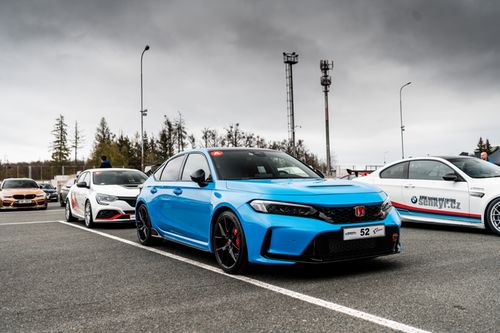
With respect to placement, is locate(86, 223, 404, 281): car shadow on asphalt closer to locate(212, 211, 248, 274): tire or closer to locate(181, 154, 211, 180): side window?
locate(212, 211, 248, 274): tire

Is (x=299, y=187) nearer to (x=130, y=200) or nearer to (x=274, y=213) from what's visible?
(x=274, y=213)

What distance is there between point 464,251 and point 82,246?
591cm

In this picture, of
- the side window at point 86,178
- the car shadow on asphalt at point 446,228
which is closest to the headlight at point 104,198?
the side window at point 86,178

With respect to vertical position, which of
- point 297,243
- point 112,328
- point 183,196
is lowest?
point 112,328

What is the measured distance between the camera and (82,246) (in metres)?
8.40

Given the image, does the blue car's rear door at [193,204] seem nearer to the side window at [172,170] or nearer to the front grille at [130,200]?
the side window at [172,170]

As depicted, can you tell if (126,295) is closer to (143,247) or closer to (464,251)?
(143,247)

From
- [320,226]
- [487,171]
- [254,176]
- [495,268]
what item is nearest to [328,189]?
[320,226]

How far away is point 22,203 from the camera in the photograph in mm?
20125

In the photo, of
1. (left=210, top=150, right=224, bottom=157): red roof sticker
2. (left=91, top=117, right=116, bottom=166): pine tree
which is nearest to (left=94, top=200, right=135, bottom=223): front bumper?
(left=210, top=150, right=224, bottom=157): red roof sticker

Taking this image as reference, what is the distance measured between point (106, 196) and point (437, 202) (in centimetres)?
714

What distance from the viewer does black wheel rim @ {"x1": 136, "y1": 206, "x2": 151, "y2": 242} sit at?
323 inches

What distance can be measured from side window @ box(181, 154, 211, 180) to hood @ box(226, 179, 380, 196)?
0.82 meters

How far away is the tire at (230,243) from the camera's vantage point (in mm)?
5477
